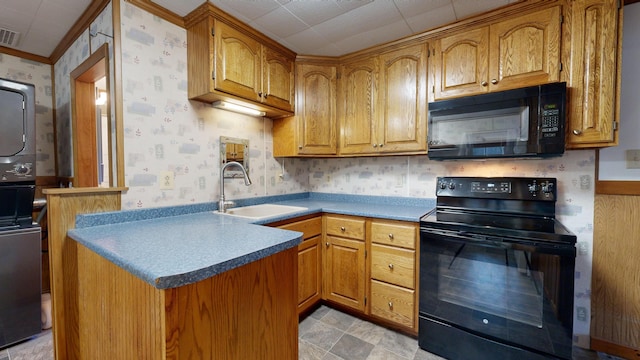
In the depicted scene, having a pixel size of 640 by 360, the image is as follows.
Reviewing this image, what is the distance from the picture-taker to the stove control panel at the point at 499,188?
173 cm

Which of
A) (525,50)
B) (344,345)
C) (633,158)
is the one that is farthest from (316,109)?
(633,158)

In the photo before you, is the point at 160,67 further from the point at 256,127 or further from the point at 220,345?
the point at 220,345

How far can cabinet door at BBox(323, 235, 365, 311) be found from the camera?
2.05 m

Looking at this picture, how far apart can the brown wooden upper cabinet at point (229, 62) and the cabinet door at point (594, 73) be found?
201cm

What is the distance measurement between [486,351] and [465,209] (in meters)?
0.90

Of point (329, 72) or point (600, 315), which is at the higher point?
point (329, 72)

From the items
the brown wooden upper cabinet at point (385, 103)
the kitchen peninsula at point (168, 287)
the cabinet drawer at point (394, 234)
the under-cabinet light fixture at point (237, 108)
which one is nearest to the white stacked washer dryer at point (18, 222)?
the kitchen peninsula at point (168, 287)

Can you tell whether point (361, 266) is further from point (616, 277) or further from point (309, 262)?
point (616, 277)

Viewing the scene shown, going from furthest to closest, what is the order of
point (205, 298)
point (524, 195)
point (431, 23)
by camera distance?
1. point (431, 23)
2. point (524, 195)
3. point (205, 298)

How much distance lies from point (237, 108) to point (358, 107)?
3.46 feet

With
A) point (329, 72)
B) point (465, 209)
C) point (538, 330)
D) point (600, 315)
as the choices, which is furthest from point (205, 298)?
point (600, 315)

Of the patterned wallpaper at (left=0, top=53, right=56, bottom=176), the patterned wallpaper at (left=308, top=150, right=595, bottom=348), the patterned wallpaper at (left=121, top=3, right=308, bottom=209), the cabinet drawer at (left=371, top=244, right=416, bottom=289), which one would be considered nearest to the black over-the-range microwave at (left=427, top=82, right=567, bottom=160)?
the patterned wallpaper at (left=308, top=150, right=595, bottom=348)

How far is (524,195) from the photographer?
178 cm

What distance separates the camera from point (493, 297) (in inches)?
59.6
